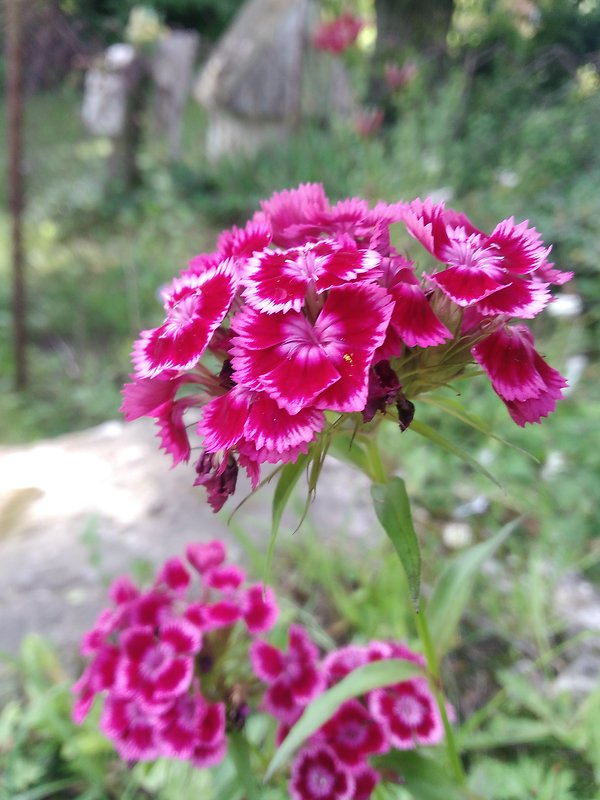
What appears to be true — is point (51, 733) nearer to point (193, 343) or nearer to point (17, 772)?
point (17, 772)

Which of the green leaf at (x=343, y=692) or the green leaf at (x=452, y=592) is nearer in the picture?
the green leaf at (x=343, y=692)

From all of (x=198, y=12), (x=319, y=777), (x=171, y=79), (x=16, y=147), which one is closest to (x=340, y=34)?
(x=16, y=147)

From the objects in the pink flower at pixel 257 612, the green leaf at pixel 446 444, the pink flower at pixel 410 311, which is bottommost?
the pink flower at pixel 257 612

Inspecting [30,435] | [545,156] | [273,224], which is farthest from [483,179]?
[273,224]

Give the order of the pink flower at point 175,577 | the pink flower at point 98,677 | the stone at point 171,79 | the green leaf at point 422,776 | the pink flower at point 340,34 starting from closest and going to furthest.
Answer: the green leaf at point 422,776
the pink flower at point 98,677
the pink flower at point 175,577
the pink flower at point 340,34
the stone at point 171,79

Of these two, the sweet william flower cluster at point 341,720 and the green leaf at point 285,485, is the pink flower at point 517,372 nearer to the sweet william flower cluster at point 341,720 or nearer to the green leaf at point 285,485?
the green leaf at point 285,485

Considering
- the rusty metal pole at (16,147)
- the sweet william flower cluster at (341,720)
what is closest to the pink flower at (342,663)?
the sweet william flower cluster at (341,720)

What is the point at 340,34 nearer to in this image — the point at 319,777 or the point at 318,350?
the point at 318,350
